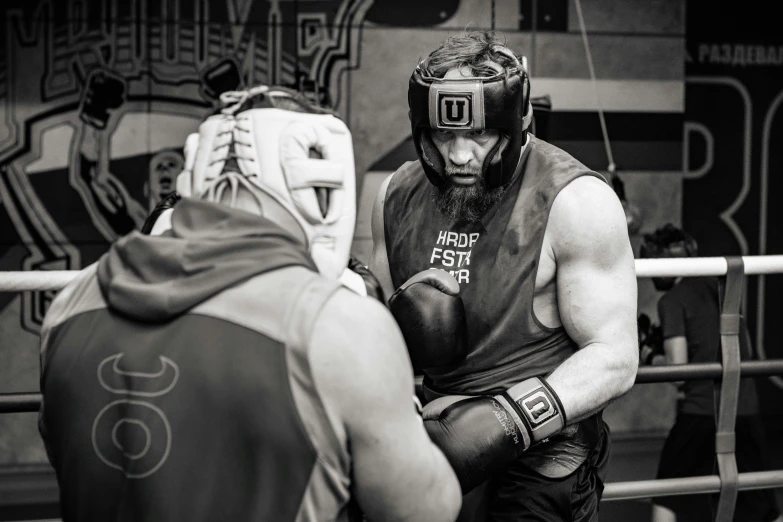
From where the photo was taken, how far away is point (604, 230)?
2455 millimetres

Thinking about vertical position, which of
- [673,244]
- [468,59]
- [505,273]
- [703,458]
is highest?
[468,59]

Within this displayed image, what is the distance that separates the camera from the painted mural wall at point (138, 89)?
22.4ft

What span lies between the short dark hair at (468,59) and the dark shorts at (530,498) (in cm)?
97

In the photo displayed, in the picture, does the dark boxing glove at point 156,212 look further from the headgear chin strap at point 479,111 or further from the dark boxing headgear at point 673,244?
the dark boxing headgear at point 673,244

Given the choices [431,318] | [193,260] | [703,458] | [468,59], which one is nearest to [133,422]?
[193,260]

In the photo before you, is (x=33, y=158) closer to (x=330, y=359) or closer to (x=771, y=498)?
(x=771, y=498)

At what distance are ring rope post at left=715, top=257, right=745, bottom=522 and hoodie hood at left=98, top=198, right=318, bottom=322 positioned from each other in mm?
1908

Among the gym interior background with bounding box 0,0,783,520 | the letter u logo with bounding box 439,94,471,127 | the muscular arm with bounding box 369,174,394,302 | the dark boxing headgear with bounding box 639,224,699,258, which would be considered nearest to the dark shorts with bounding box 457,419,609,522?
the muscular arm with bounding box 369,174,394,302

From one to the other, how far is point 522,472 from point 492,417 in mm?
285

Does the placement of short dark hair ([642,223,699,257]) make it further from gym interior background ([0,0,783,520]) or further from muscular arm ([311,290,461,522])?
muscular arm ([311,290,461,522])

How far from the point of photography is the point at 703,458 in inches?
190

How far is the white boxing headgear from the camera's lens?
1711 mm

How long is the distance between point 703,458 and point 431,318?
2.91 m

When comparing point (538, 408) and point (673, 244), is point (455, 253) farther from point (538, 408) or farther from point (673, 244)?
point (673, 244)
